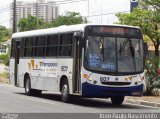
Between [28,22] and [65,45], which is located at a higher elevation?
[28,22]

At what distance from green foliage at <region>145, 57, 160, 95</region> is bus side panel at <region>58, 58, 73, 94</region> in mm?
4684

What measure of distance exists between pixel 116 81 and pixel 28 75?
7211 millimetres

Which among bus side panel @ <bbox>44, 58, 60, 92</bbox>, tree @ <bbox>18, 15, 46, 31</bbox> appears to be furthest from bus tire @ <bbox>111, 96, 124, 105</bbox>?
tree @ <bbox>18, 15, 46, 31</bbox>

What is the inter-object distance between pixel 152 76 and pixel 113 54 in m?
5.24

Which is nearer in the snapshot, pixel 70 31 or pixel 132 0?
pixel 70 31

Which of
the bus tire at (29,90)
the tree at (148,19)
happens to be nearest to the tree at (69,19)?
the tree at (148,19)

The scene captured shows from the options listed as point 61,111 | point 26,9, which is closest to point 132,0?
point 61,111

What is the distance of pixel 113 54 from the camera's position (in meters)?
19.9

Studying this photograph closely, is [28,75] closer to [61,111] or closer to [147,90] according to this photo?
[147,90]

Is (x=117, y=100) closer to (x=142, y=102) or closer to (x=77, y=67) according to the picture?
(x=142, y=102)

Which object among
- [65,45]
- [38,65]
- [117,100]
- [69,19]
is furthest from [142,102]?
[69,19]

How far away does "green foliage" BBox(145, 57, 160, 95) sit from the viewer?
24.6 meters

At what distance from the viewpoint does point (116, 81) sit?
64.8ft

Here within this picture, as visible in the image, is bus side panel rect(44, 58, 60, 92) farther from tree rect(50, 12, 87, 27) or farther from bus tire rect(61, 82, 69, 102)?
tree rect(50, 12, 87, 27)
